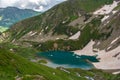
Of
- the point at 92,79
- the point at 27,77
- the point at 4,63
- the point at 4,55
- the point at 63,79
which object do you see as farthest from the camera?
the point at 92,79

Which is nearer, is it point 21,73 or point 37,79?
point 37,79

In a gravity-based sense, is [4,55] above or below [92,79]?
below

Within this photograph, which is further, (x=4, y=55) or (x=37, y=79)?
(x=4, y=55)

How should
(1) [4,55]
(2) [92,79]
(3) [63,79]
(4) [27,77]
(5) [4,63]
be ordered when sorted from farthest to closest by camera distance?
(2) [92,79]
(3) [63,79]
(1) [4,55]
(5) [4,63]
(4) [27,77]

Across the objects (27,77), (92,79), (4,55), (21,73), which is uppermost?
(92,79)

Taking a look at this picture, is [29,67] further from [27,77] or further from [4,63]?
[27,77]

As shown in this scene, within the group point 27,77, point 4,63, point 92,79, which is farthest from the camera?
point 92,79

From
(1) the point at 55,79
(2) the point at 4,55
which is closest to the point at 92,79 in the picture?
(1) the point at 55,79

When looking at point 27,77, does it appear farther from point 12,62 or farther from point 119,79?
point 119,79

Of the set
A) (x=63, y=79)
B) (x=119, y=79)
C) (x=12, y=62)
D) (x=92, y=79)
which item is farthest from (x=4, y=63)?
(x=119, y=79)
